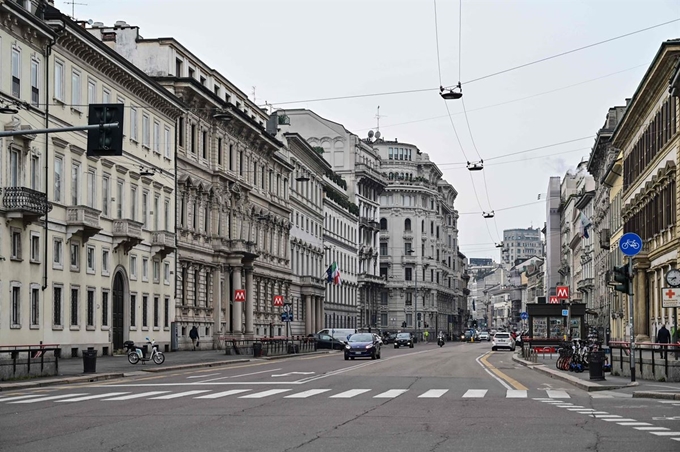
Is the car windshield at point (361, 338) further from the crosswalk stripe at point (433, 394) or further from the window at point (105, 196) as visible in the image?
the crosswalk stripe at point (433, 394)

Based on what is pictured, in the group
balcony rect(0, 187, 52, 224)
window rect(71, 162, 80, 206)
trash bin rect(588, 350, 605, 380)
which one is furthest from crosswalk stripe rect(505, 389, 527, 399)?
window rect(71, 162, 80, 206)

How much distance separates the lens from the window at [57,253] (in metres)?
49.2

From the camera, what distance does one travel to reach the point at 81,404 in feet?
75.0

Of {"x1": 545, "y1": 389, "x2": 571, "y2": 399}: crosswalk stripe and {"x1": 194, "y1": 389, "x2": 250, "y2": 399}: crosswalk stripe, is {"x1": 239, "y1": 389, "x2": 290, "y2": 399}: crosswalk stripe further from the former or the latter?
{"x1": 545, "y1": 389, "x2": 571, "y2": 399}: crosswalk stripe

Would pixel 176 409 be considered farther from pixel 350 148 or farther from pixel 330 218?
pixel 350 148

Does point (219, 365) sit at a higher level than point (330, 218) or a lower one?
lower

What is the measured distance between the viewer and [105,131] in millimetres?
23266

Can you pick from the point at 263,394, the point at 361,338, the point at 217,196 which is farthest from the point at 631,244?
the point at 217,196

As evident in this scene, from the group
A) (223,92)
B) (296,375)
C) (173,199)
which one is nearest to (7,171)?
(296,375)

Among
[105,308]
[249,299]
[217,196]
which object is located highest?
[217,196]

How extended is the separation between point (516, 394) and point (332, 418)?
28.9ft

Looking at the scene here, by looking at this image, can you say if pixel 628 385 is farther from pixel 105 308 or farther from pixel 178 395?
pixel 105 308

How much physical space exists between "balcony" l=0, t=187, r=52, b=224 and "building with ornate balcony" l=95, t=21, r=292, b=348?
21.5 meters

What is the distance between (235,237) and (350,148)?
61932mm
